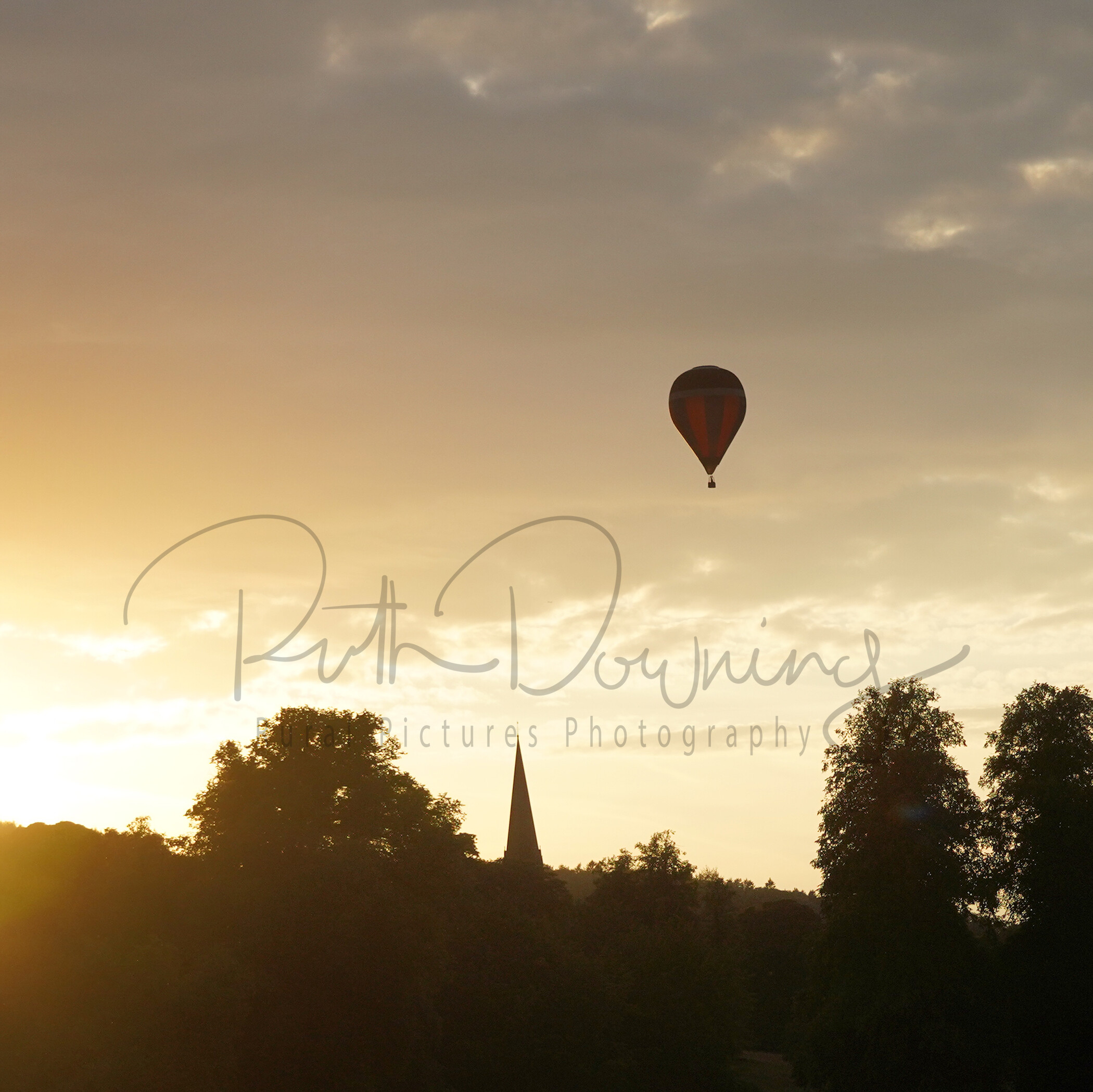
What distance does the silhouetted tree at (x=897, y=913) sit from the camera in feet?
128

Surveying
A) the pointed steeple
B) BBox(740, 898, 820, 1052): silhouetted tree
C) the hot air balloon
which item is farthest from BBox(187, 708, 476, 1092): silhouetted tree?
the pointed steeple

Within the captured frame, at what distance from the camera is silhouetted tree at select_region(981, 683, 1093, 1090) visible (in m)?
40.2

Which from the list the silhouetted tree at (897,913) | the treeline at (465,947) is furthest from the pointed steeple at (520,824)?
the silhouetted tree at (897,913)

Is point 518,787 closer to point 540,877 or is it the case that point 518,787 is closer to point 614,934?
point 540,877

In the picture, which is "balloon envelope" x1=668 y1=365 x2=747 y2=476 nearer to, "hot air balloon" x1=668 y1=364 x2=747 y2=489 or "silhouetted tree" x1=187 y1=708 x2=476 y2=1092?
"hot air balloon" x1=668 y1=364 x2=747 y2=489

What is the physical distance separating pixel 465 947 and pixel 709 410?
72.2 feet

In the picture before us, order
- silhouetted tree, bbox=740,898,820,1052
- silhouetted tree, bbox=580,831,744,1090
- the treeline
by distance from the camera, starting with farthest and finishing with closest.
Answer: silhouetted tree, bbox=740,898,820,1052
silhouetted tree, bbox=580,831,744,1090
the treeline

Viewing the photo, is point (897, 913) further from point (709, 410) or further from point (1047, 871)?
point (709, 410)

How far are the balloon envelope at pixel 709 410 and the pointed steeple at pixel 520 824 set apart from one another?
8895cm

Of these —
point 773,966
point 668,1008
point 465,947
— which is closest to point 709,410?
point 465,947

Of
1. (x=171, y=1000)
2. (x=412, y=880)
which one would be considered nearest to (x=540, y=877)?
(x=412, y=880)

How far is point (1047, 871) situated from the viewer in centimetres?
4278

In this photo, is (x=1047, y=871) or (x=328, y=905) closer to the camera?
(x=328, y=905)

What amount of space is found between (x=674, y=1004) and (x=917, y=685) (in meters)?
18.6
